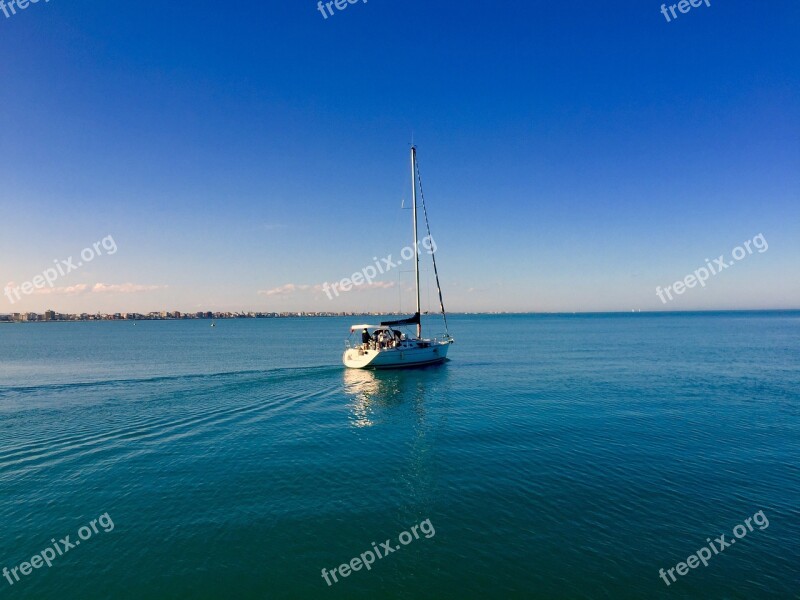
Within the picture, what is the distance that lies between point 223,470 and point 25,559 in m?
7.57

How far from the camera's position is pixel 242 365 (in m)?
59.9

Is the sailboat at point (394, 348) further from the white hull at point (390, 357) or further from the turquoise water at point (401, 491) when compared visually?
the turquoise water at point (401, 491)

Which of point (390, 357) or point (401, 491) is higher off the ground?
point (390, 357)

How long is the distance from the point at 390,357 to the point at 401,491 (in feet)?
105

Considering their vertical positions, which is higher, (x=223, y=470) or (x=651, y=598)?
(x=223, y=470)

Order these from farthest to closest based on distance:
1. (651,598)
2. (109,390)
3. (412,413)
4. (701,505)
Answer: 1. (109,390)
2. (412,413)
3. (701,505)
4. (651,598)

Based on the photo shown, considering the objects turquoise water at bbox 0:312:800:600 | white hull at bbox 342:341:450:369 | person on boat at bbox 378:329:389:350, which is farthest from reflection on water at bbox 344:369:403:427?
person on boat at bbox 378:329:389:350

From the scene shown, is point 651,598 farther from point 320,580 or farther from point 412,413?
point 412,413

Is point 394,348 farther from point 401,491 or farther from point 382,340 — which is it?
point 401,491

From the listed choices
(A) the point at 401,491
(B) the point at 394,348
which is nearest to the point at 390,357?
(B) the point at 394,348

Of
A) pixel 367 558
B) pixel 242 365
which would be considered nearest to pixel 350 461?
pixel 367 558

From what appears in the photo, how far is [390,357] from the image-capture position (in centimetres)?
4994

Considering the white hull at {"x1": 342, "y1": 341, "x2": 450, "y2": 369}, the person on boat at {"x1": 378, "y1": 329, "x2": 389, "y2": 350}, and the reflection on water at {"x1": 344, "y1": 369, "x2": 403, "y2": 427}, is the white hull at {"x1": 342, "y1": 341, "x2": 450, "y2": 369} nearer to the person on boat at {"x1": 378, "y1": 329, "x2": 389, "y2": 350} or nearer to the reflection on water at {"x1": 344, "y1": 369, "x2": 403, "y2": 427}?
the reflection on water at {"x1": 344, "y1": 369, "x2": 403, "y2": 427}

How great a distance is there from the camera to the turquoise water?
40.7 ft
